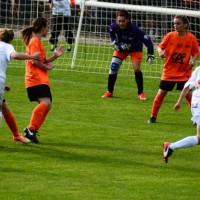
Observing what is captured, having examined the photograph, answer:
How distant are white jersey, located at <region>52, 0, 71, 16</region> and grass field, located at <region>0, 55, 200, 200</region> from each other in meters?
5.98

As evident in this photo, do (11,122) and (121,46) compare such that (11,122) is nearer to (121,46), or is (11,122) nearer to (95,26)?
(121,46)

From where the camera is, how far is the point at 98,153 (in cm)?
1410

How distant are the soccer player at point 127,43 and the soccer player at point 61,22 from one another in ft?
20.1

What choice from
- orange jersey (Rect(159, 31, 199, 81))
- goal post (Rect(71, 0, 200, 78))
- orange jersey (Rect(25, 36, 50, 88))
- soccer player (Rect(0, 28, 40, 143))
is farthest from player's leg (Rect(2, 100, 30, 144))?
goal post (Rect(71, 0, 200, 78))

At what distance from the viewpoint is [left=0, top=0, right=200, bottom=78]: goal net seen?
82.0 ft

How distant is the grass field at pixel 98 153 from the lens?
38.0 feet

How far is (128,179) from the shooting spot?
12258 mm

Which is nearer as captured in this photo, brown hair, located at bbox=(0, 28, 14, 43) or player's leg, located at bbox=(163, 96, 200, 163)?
player's leg, located at bbox=(163, 96, 200, 163)

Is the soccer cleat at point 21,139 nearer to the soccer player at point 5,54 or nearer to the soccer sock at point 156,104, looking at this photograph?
the soccer player at point 5,54

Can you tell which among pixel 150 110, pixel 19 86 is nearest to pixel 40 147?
pixel 150 110

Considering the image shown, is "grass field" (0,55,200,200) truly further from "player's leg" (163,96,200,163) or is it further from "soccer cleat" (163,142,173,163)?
"player's leg" (163,96,200,163)

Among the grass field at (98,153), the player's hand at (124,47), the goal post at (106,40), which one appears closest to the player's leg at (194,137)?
the grass field at (98,153)

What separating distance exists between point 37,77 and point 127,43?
5.57 meters

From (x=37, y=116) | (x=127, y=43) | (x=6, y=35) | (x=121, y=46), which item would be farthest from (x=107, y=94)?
(x=6, y=35)
